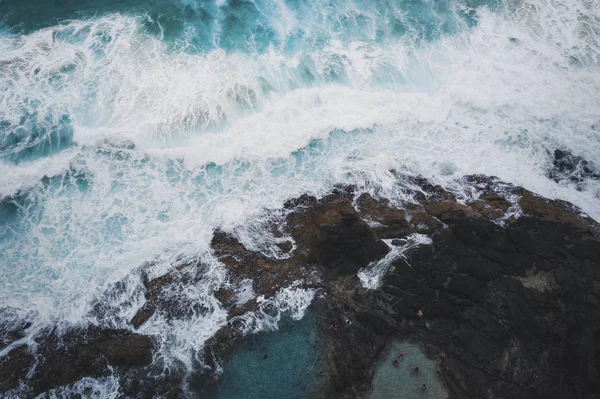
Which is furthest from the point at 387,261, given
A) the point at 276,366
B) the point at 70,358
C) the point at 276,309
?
the point at 70,358

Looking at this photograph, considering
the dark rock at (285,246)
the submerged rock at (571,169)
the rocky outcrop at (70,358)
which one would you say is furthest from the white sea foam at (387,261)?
the rocky outcrop at (70,358)

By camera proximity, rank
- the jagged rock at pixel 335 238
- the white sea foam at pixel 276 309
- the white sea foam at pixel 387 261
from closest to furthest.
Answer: the white sea foam at pixel 276 309, the white sea foam at pixel 387 261, the jagged rock at pixel 335 238

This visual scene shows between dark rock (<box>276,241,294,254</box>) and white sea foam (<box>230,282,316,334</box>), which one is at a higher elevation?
dark rock (<box>276,241,294,254</box>)

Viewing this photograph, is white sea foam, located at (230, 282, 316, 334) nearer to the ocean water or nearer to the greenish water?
the ocean water

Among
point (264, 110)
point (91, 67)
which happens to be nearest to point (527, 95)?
point (264, 110)

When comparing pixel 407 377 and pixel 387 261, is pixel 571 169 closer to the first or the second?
pixel 387 261

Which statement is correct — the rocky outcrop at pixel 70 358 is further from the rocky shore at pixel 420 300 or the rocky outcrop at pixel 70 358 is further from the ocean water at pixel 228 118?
the ocean water at pixel 228 118

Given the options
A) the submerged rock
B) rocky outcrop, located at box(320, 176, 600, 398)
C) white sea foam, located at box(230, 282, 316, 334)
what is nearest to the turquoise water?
white sea foam, located at box(230, 282, 316, 334)
